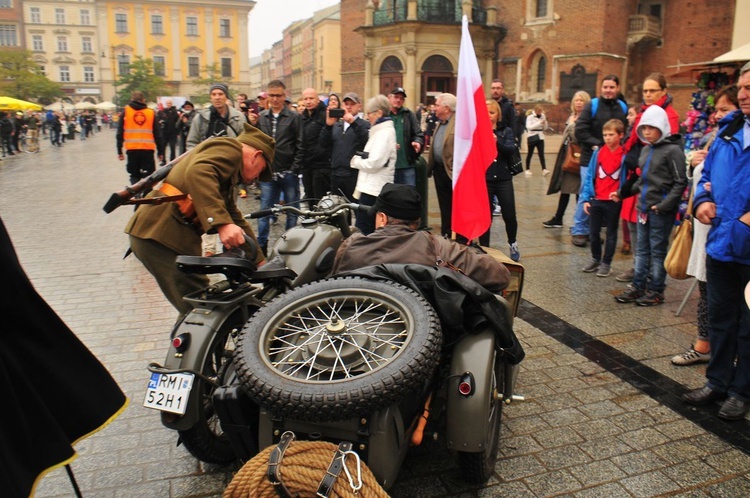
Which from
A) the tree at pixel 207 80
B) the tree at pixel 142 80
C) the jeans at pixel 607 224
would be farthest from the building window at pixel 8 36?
the jeans at pixel 607 224

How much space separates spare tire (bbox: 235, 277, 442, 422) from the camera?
7.40 ft

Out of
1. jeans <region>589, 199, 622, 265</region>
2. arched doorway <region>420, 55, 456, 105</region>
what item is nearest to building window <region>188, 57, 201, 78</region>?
arched doorway <region>420, 55, 456, 105</region>

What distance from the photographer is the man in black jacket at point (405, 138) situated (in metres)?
7.63

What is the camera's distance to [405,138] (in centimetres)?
771

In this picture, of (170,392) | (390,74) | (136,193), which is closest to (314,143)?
(136,193)

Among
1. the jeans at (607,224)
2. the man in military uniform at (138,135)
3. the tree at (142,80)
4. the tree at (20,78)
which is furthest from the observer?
the tree at (142,80)

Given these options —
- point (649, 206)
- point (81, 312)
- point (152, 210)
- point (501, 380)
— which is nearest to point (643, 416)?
point (501, 380)

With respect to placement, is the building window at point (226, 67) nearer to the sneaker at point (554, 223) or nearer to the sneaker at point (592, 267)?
the sneaker at point (554, 223)

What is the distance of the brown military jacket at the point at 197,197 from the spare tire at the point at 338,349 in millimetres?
889

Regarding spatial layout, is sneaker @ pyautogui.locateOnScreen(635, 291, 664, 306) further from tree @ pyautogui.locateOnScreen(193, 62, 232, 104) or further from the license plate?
tree @ pyautogui.locateOnScreen(193, 62, 232, 104)

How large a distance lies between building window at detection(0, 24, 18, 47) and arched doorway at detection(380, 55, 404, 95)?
76.7 m

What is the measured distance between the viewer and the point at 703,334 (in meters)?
4.65

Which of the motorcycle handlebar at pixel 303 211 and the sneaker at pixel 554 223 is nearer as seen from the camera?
the motorcycle handlebar at pixel 303 211

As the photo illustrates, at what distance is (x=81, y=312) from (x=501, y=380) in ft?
13.7
